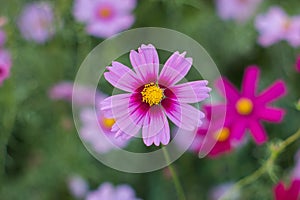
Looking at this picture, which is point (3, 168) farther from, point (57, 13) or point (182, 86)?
point (182, 86)

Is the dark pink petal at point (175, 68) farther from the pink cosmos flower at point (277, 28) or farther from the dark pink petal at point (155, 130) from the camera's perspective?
the pink cosmos flower at point (277, 28)

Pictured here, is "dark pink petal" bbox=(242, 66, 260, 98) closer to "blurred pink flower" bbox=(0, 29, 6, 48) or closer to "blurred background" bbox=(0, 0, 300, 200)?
"blurred background" bbox=(0, 0, 300, 200)

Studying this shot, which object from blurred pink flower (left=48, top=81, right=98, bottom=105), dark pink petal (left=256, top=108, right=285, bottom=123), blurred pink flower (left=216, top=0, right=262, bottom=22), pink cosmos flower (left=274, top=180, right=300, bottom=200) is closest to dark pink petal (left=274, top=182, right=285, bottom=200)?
pink cosmos flower (left=274, top=180, right=300, bottom=200)

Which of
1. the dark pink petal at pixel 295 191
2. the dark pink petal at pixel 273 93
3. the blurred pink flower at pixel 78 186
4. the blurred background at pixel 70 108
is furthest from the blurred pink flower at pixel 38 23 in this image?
the dark pink petal at pixel 295 191

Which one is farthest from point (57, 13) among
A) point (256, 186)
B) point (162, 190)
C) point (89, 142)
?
point (256, 186)

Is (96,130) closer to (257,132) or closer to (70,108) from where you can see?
(70,108)

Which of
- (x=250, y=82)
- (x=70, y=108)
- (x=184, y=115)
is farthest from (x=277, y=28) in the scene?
(x=184, y=115)
